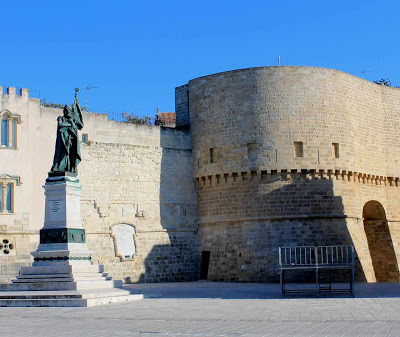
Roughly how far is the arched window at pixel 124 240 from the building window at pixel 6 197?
4.12 meters

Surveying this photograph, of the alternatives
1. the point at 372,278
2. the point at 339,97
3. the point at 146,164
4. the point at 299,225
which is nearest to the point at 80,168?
the point at 146,164

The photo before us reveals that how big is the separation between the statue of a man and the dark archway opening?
16255mm

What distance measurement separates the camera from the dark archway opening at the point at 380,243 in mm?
28953

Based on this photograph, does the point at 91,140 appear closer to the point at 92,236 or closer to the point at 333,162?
the point at 92,236

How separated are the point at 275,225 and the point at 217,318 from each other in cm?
1461

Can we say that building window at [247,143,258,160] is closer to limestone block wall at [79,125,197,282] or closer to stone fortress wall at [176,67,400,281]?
stone fortress wall at [176,67,400,281]

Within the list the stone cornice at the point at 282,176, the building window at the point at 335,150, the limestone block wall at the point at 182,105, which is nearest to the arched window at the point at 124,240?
the stone cornice at the point at 282,176

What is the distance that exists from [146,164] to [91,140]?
253cm

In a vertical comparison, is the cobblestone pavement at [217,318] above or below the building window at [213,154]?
below

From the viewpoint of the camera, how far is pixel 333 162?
26609mm

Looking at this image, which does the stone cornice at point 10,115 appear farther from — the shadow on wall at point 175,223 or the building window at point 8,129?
the shadow on wall at point 175,223

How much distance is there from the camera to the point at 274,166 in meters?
26.2

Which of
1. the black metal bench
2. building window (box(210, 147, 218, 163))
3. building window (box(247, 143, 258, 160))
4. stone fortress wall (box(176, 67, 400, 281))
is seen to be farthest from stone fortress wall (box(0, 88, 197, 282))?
the black metal bench

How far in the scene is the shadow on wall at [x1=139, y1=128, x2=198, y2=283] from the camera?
27000 millimetres
